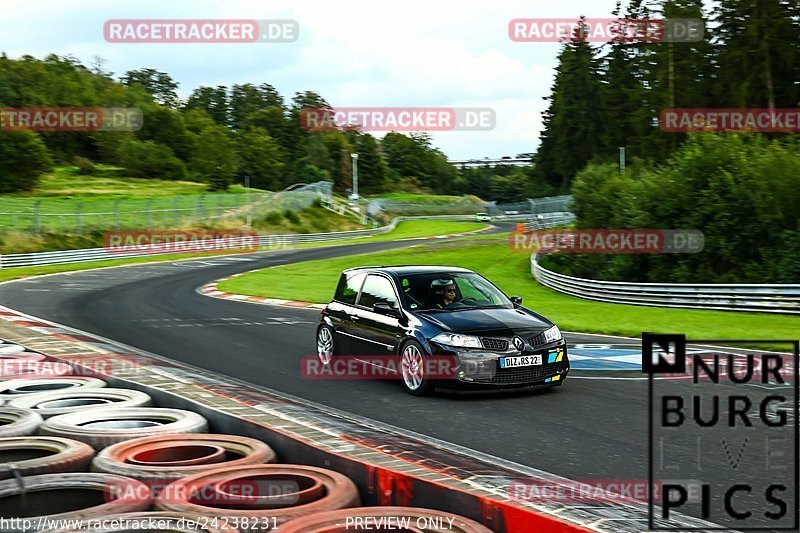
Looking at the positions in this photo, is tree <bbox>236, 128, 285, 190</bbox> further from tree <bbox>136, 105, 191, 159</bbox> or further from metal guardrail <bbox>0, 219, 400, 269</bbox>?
metal guardrail <bbox>0, 219, 400, 269</bbox>

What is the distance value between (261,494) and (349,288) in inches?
296

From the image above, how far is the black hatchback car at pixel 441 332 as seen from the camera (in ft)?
32.5

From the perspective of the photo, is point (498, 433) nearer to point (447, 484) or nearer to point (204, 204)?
point (447, 484)

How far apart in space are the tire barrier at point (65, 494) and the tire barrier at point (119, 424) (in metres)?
1.20

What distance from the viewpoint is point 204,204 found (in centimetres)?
6362

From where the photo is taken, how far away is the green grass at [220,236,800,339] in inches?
750

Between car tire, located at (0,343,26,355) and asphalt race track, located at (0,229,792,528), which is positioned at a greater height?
car tire, located at (0,343,26,355)

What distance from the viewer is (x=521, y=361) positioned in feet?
32.6

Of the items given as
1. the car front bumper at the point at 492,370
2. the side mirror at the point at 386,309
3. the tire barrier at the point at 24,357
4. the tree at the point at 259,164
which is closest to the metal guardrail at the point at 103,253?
the tire barrier at the point at 24,357

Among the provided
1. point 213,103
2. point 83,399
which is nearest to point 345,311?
point 83,399

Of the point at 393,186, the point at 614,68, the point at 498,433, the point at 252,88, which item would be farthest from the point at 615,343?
the point at 252,88

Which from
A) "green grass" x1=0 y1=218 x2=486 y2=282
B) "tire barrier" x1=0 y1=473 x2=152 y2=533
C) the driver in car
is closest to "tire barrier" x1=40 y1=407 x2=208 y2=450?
"tire barrier" x1=0 y1=473 x2=152 y2=533

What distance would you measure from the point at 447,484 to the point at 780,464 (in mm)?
3497

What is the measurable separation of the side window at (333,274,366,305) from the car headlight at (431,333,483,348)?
2391 mm
